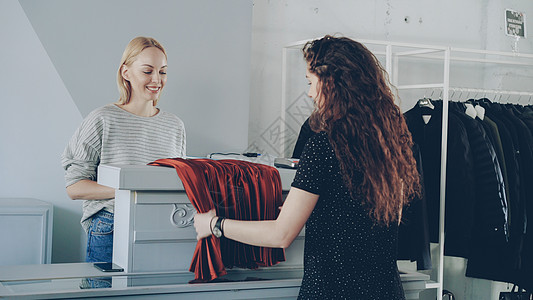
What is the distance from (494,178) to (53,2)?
2557 mm

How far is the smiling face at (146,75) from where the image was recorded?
2320 millimetres

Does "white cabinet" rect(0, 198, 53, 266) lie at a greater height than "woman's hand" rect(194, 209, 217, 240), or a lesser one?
lesser

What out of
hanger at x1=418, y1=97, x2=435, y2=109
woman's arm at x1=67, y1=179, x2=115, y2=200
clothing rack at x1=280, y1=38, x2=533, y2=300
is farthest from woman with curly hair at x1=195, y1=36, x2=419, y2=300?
hanger at x1=418, y1=97, x2=435, y2=109

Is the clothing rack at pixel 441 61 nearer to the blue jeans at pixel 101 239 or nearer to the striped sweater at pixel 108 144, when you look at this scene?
the striped sweater at pixel 108 144

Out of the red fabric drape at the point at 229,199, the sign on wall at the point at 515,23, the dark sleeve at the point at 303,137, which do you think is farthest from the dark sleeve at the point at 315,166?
the sign on wall at the point at 515,23

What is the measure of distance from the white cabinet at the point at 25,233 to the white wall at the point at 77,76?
294 millimetres

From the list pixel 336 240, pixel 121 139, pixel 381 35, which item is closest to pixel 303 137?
pixel 381 35

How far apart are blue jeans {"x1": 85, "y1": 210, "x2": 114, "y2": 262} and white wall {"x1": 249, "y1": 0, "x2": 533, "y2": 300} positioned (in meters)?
1.86

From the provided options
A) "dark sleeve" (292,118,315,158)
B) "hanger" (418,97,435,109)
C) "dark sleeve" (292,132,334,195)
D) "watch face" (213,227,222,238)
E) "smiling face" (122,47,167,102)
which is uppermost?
"hanger" (418,97,435,109)

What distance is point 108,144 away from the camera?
2170 mm

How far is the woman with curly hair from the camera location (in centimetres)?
148

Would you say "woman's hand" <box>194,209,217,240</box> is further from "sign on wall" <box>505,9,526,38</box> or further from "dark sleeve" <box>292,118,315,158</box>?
"sign on wall" <box>505,9,526,38</box>

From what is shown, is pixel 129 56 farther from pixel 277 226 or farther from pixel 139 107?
pixel 277 226

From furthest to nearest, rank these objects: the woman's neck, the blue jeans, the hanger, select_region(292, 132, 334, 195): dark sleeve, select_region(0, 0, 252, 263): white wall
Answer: the hanger
select_region(0, 0, 252, 263): white wall
the woman's neck
the blue jeans
select_region(292, 132, 334, 195): dark sleeve
